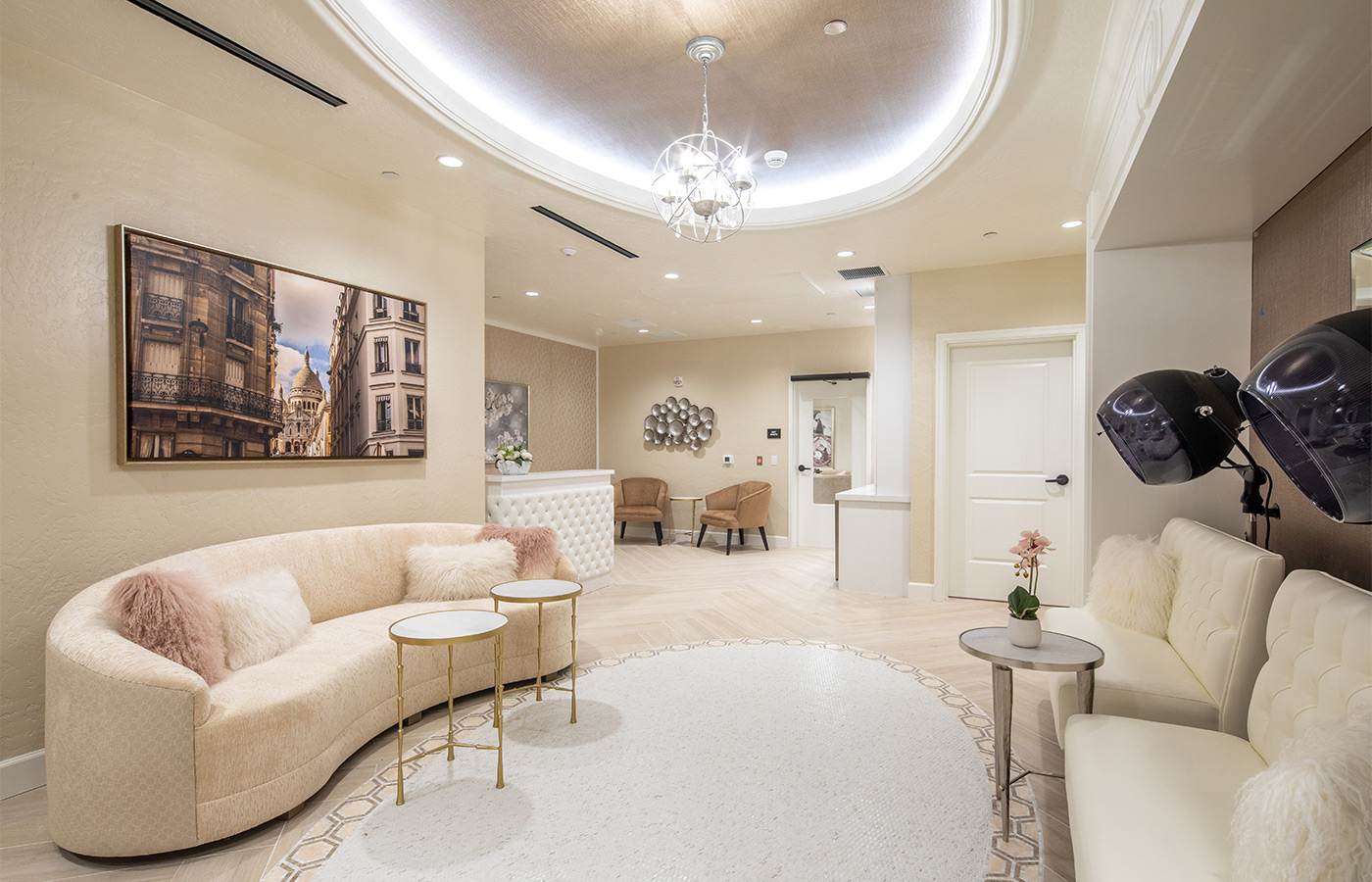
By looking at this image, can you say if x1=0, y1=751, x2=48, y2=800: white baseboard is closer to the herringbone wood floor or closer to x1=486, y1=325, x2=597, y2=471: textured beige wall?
the herringbone wood floor

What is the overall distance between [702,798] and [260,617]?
6.14 feet

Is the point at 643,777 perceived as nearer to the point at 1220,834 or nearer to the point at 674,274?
the point at 1220,834

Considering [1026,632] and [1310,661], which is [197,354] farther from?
[1310,661]

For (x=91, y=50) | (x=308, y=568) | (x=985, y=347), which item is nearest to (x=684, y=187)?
(x=91, y=50)

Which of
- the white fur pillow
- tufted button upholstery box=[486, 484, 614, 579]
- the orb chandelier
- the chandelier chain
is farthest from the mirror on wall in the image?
tufted button upholstery box=[486, 484, 614, 579]

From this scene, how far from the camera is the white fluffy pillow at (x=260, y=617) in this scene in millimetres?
2545

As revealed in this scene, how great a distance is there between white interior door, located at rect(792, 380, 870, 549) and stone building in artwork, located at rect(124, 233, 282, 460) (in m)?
6.08

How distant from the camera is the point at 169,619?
227 cm

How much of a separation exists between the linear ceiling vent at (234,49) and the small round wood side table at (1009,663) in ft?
10.9

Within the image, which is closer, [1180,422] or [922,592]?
[1180,422]

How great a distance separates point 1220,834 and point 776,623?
3.42m

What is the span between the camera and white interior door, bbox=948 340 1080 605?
16.9 ft

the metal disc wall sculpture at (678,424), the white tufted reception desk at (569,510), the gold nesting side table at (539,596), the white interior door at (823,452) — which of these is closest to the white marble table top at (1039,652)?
the gold nesting side table at (539,596)

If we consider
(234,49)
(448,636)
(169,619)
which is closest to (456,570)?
(448,636)
